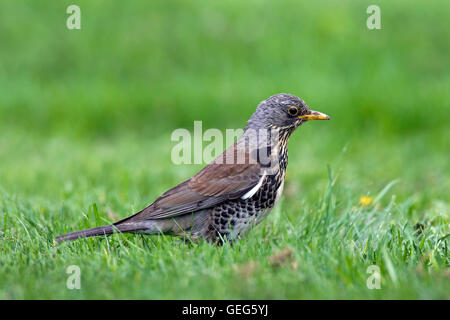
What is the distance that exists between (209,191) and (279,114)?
0.85 m

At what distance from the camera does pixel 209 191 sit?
14.6 ft

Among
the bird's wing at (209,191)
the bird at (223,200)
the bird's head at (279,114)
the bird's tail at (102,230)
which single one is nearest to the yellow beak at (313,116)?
the bird's head at (279,114)

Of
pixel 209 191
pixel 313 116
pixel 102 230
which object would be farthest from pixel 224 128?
pixel 102 230

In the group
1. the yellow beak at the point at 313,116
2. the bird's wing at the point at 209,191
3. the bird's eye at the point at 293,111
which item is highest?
the bird's eye at the point at 293,111

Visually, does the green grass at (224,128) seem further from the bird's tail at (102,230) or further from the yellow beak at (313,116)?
the yellow beak at (313,116)

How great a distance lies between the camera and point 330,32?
11.9m

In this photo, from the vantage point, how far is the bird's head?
4762 millimetres

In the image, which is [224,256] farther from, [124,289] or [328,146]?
[328,146]

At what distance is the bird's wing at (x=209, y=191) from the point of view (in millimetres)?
4398

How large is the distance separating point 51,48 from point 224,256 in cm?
937

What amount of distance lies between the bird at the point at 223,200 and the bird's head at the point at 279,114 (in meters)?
0.12
